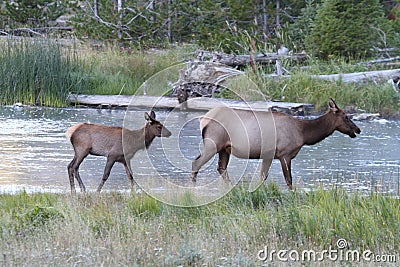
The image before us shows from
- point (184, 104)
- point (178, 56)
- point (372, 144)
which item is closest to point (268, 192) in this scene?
point (372, 144)

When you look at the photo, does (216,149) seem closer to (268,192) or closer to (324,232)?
(268,192)

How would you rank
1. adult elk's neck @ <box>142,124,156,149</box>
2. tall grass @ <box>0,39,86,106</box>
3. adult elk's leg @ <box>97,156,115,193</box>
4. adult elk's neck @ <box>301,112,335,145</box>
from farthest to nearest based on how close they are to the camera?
tall grass @ <box>0,39,86,106</box> < adult elk's neck @ <box>301,112,335,145</box> < adult elk's neck @ <box>142,124,156,149</box> < adult elk's leg @ <box>97,156,115,193</box>

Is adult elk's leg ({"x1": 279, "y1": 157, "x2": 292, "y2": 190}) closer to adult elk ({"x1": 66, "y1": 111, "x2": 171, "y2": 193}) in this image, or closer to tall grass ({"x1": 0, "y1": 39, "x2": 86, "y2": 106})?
adult elk ({"x1": 66, "y1": 111, "x2": 171, "y2": 193})

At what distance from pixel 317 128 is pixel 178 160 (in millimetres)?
2454

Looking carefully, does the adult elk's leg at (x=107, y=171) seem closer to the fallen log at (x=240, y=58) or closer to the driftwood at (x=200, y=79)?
the driftwood at (x=200, y=79)

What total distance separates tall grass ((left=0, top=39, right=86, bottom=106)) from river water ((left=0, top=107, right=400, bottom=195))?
6.19 ft

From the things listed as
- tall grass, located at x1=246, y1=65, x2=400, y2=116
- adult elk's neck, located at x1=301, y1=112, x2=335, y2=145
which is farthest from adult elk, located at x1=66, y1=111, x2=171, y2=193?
tall grass, located at x1=246, y1=65, x2=400, y2=116

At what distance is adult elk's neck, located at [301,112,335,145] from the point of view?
9539 mm

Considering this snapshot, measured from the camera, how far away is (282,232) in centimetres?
651

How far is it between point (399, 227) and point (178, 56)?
49.3 ft

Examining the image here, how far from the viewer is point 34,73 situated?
17.7m

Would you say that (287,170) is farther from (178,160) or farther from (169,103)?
(169,103)

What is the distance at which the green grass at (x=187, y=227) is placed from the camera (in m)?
5.62

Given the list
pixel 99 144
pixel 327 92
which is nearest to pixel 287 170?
pixel 99 144
